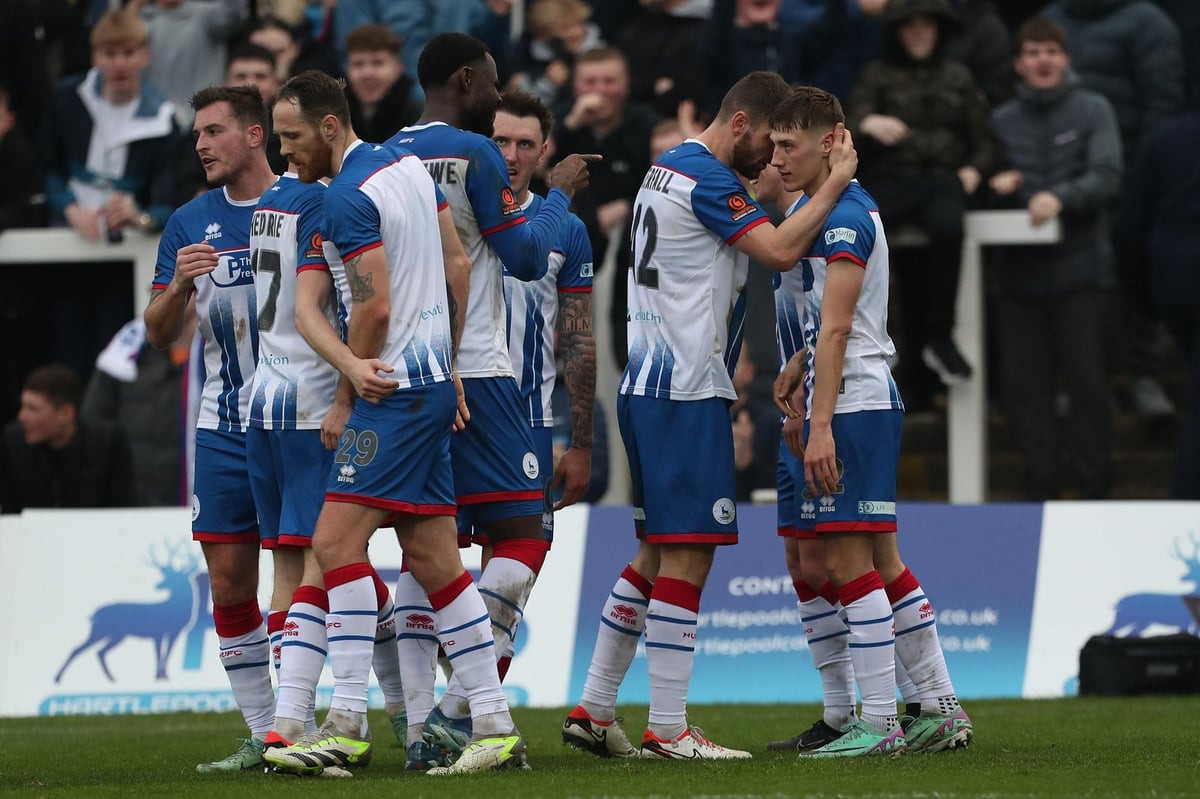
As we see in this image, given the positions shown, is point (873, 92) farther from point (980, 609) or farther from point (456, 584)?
point (456, 584)

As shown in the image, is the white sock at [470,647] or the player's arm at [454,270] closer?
the white sock at [470,647]

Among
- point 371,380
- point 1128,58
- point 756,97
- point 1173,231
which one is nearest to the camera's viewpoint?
point 371,380

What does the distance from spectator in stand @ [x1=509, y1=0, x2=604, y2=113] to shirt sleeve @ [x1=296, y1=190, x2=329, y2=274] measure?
7.43m

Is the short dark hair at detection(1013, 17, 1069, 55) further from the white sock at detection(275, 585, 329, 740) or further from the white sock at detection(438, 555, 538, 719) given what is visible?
the white sock at detection(275, 585, 329, 740)

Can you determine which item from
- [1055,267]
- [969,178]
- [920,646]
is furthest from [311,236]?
[1055,267]

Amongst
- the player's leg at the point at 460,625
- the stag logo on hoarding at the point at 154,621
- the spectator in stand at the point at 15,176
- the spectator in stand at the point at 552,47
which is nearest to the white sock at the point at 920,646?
the player's leg at the point at 460,625

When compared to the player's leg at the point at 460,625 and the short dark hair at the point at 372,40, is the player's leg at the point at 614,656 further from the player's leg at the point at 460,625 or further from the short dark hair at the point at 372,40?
the short dark hair at the point at 372,40

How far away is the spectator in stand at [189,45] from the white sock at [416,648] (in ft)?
28.4

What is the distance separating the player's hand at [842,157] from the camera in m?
8.07

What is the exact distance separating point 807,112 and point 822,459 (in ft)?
4.71

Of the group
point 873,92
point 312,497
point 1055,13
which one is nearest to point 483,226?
point 312,497

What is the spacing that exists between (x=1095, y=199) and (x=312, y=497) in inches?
311

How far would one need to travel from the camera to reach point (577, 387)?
8.82 meters

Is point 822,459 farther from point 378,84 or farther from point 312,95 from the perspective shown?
point 378,84
